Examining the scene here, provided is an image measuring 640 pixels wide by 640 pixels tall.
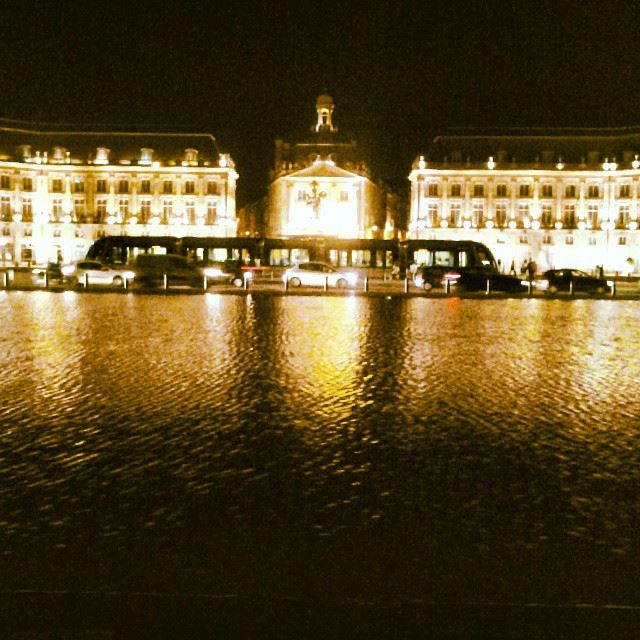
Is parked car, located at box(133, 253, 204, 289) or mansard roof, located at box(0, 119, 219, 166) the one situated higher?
mansard roof, located at box(0, 119, 219, 166)

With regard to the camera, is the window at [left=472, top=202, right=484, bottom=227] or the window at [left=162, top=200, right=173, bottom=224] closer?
the window at [left=162, top=200, right=173, bottom=224]

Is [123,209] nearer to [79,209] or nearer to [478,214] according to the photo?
[79,209]

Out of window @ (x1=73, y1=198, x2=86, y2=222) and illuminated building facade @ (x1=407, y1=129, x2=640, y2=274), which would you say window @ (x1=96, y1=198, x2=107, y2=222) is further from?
illuminated building facade @ (x1=407, y1=129, x2=640, y2=274)

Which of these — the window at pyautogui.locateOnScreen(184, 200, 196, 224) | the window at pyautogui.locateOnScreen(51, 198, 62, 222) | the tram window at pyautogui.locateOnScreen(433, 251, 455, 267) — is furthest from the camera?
the window at pyautogui.locateOnScreen(184, 200, 196, 224)

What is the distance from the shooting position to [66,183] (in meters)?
102

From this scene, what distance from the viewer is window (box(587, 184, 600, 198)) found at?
101m

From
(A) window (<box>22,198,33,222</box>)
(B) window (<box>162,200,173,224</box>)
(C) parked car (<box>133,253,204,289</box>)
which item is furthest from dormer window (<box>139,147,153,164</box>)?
(C) parked car (<box>133,253,204,289</box>)

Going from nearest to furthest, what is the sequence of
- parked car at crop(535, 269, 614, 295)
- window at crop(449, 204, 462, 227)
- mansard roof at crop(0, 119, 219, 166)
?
parked car at crop(535, 269, 614, 295)
mansard roof at crop(0, 119, 219, 166)
window at crop(449, 204, 462, 227)

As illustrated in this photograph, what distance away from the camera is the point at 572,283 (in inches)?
1695

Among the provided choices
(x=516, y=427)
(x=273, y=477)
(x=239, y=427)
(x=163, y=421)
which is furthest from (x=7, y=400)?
(x=516, y=427)

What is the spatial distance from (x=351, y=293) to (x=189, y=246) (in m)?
29.3

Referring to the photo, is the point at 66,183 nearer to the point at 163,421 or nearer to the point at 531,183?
the point at 531,183

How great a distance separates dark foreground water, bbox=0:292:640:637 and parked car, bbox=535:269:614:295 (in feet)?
97.6

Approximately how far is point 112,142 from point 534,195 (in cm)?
5067
